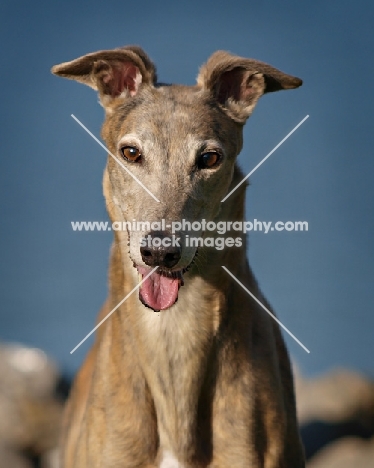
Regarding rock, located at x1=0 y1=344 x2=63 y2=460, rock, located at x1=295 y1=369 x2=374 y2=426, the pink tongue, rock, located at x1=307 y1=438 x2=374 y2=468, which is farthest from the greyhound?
rock, located at x1=0 y1=344 x2=63 y2=460

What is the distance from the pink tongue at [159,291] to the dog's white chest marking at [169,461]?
69 cm

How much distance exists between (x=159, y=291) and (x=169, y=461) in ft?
2.56

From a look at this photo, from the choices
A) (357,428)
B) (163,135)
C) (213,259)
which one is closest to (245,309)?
(213,259)

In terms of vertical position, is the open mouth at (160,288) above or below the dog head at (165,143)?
below

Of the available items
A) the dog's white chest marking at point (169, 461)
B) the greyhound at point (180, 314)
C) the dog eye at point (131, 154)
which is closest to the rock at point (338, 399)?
the greyhound at point (180, 314)

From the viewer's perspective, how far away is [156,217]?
3990mm

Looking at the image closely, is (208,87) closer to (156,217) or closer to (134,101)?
(134,101)

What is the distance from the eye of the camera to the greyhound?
419cm

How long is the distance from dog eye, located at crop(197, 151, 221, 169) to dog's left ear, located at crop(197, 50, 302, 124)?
1.37ft

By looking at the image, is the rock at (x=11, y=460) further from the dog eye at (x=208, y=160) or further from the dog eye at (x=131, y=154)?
the dog eye at (x=208, y=160)

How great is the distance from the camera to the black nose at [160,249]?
12.7ft

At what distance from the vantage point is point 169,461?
167 inches

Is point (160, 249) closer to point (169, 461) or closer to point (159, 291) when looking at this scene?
point (159, 291)

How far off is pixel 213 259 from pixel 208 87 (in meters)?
0.89
